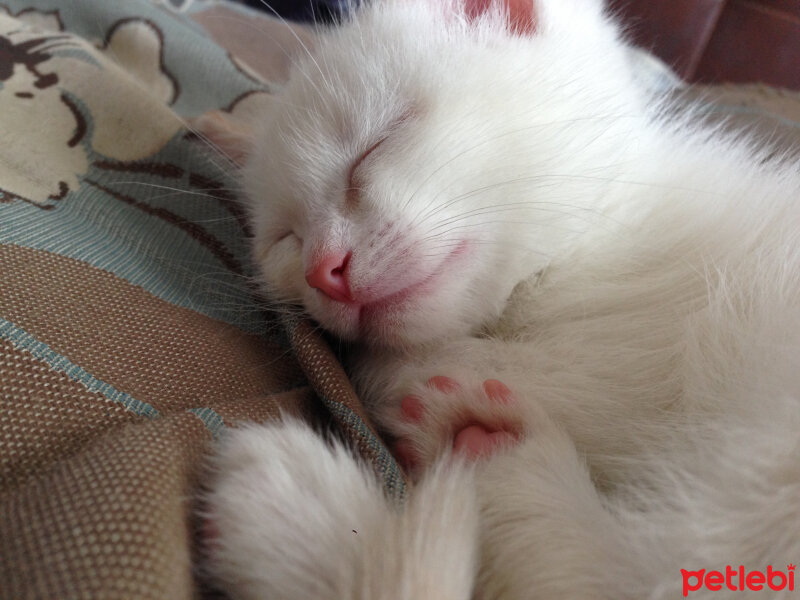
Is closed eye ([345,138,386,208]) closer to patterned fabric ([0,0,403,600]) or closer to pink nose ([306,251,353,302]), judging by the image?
pink nose ([306,251,353,302])

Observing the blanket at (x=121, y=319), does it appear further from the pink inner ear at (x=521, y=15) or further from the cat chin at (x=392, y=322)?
the pink inner ear at (x=521, y=15)

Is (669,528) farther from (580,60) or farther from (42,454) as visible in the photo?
(580,60)

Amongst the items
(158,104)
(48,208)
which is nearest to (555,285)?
(48,208)

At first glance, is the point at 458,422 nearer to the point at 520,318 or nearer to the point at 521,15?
the point at 520,318

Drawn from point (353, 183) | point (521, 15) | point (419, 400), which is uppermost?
point (521, 15)

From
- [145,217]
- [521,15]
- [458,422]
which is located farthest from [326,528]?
[521,15]

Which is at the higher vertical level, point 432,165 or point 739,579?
point 432,165
